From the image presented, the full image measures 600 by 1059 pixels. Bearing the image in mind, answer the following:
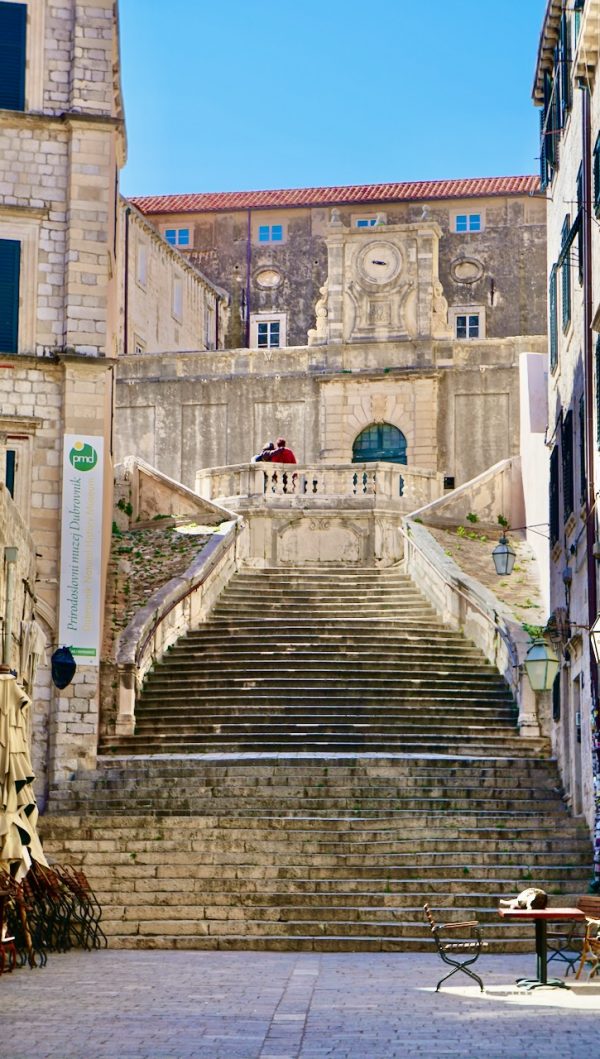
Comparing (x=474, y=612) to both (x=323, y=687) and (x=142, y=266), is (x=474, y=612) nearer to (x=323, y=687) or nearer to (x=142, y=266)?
(x=323, y=687)

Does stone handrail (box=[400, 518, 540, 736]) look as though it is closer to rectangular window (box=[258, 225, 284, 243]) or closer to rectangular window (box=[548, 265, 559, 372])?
rectangular window (box=[548, 265, 559, 372])

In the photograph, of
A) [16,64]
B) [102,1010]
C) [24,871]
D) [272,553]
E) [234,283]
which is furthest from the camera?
[234,283]

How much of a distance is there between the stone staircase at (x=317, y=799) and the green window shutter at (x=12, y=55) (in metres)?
8.64

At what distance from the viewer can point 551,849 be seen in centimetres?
2084

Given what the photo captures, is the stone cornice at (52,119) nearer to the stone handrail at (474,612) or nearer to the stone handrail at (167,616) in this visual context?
the stone handrail at (167,616)

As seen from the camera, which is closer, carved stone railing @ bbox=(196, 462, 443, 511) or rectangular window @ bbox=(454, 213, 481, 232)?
carved stone railing @ bbox=(196, 462, 443, 511)

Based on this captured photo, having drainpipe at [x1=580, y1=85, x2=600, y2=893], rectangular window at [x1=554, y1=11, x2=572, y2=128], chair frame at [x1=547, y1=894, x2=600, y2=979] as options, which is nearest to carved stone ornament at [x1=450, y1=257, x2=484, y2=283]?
rectangular window at [x1=554, y1=11, x2=572, y2=128]

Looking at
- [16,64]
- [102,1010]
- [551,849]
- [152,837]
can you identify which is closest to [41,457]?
[16,64]

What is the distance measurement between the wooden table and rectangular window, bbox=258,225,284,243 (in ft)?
143

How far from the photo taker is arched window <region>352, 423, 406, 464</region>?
44188mm

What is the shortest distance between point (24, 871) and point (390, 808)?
19.7ft

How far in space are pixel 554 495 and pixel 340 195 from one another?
31.6 metres

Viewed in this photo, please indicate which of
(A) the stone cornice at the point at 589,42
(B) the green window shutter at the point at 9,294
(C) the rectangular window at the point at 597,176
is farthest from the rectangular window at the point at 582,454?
(B) the green window shutter at the point at 9,294

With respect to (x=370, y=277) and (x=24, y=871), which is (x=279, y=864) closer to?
(x=24, y=871)
